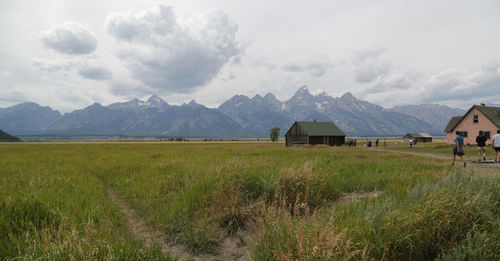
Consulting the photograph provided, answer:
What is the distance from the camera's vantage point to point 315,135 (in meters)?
53.2

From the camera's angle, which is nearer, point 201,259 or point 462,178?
point 201,259

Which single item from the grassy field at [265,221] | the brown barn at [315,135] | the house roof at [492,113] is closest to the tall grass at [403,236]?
the grassy field at [265,221]

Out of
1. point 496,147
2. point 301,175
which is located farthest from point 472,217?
point 496,147

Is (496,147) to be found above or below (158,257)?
above

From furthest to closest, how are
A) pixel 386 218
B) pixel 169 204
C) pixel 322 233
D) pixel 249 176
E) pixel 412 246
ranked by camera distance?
pixel 249 176
pixel 169 204
pixel 386 218
pixel 412 246
pixel 322 233

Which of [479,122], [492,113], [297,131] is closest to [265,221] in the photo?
[297,131]

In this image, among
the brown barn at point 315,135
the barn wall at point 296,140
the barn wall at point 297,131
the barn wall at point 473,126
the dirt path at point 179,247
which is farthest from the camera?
the barn wall at point 297,131

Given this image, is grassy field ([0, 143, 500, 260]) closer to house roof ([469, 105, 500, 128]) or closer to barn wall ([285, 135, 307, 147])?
barn wall ([285, 135, 307, 147])

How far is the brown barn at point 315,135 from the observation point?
53625mm

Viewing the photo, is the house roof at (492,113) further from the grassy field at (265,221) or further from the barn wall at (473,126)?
the grassy field at (265,221)

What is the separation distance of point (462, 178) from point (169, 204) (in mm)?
8088

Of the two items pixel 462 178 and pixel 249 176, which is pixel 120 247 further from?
pixel 462 178

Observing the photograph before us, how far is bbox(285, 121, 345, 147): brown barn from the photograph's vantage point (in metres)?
53.6

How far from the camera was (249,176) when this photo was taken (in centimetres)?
732
